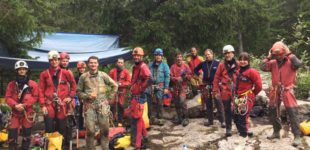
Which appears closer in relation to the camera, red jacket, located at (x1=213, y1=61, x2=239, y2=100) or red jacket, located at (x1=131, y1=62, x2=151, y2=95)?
red jacket, located at (x1=131, y1=62, x2=151, y2=95)

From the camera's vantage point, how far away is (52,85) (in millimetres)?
6742

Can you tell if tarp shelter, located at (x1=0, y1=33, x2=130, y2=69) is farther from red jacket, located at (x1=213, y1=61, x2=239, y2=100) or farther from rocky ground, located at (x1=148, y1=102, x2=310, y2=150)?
red jacket, located at (x1=213, y1=61, x2=239, y2=100)

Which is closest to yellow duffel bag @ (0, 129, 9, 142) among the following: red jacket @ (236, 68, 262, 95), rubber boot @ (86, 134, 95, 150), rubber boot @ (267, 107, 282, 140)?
rubber boot @ (86, 134, 95, 150)

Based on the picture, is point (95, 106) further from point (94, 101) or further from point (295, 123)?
point (295, 123)

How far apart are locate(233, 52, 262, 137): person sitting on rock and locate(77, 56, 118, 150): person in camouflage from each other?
240 cm

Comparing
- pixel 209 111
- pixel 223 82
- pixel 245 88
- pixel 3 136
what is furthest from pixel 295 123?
pixel 3 136

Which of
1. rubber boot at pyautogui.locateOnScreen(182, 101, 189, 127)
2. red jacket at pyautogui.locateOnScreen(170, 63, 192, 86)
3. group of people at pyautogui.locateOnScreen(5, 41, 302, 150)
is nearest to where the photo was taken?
group of people at pyautogui.locateOnScreen(5, 41, 302, 150)

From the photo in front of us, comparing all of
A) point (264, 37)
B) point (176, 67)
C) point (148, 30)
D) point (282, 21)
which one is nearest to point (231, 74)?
point (176, 67)

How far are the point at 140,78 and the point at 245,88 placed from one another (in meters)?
2.01

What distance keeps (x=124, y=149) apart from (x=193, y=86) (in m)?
3.35

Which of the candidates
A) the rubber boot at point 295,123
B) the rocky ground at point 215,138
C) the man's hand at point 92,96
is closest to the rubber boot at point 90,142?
the man's hand at point 92,96

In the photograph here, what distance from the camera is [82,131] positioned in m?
7.95

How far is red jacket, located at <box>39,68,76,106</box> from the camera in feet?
22.0

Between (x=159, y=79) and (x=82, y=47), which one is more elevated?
(x=82, y=47)
